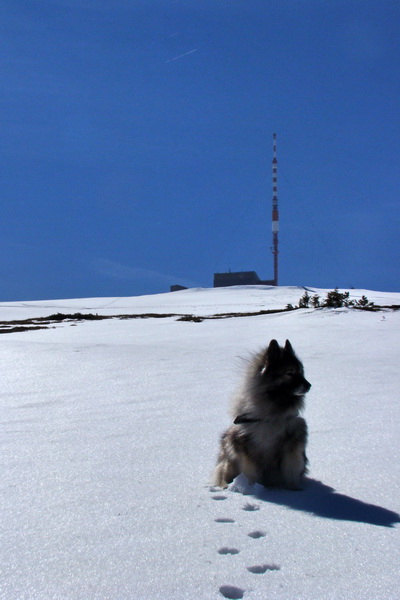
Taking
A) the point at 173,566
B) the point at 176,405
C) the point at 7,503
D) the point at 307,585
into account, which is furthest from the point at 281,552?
the point at 176,405

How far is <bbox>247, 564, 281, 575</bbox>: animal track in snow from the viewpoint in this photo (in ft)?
6.52

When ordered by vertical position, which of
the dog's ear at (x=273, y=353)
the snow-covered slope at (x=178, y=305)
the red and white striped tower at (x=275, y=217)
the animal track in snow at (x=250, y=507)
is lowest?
the animal track in snow at (x=250, y=507)

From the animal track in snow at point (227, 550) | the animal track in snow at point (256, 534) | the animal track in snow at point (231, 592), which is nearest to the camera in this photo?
the animal track in snow at point (231, 592)

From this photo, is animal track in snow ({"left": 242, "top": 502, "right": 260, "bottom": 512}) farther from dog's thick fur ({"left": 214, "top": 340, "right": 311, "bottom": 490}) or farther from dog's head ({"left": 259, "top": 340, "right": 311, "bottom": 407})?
dog's head ({"left": 259, "top": 340, "right": 311, "bottom": 407})

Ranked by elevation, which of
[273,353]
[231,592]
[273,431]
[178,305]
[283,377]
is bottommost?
[231,592]

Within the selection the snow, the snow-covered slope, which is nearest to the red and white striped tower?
the snow-covered slope

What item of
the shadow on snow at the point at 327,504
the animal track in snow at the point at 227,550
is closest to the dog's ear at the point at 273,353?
the shadow on snow at the point at 327,504

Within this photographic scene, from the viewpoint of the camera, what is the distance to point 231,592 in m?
1.83

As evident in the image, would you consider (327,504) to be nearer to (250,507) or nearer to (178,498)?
(250,507)

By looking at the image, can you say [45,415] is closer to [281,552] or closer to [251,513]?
[251,513]

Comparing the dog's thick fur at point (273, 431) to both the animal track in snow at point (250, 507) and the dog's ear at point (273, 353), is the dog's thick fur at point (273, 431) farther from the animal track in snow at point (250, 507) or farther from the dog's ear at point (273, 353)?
the animal track in snow at point (250, 507)

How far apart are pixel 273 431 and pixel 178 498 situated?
2.31ft

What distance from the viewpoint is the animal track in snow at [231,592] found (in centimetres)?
181

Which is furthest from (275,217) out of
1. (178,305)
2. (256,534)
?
(256,534)
